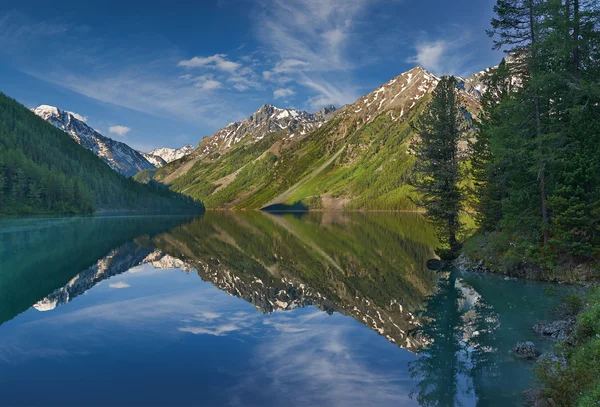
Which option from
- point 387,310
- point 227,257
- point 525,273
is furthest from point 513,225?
point 227,257

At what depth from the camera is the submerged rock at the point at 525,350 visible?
51.5ft

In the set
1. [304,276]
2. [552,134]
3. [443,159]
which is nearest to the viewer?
[552,134]

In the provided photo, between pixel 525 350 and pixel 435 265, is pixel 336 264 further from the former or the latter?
pixel 525 350

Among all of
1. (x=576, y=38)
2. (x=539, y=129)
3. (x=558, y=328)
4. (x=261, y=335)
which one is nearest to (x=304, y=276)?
(x=261, y=335)

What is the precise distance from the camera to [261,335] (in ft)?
63.2

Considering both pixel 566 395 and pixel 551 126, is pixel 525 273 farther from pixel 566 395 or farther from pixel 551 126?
pixel 566 395

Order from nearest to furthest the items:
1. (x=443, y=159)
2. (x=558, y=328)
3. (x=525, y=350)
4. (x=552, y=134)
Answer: (x=525, y=350)
(x=558, y=328)
(x=552, y=134)
(x=443, y=159)

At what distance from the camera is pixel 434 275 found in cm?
3644

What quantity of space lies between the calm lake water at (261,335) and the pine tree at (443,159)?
792cm

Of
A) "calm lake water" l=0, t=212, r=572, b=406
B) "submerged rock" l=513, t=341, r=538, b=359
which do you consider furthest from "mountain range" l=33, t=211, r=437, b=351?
"submerged rock" l=513, t=341, r=538, b=359

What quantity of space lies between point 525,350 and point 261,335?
1200 cm

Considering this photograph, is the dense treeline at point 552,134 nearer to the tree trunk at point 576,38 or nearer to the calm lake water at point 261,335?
the tree trunk at point 576,38

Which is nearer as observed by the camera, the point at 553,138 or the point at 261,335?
the point at 261,335

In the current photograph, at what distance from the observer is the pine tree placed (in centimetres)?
4288
